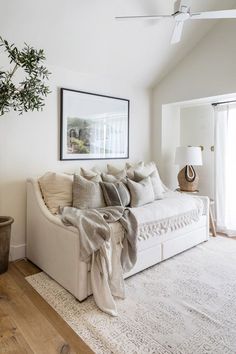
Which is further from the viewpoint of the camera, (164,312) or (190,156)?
(190,156)

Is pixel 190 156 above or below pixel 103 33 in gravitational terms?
below

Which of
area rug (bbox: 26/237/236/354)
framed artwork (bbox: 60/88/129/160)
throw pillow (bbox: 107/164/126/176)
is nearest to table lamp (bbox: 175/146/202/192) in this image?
framed artwork (bbox: 60/88/129/160)

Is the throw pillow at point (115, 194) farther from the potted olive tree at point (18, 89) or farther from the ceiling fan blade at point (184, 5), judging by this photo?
the ceiling fan blade at point (184, 5)

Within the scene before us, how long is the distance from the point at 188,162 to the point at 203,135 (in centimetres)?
78

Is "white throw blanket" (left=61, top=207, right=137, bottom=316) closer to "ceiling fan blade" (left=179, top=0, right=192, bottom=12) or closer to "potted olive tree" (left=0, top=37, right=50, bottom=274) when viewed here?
"potted olive tree" (left=0, top=37, right=50, bottom=274)

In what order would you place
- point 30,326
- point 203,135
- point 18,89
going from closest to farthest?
point 30,326 < point 18,89 < point 203,135

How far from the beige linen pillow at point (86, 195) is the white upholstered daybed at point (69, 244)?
0.32m

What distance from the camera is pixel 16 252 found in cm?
295

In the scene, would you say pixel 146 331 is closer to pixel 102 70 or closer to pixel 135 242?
pixel 135 242

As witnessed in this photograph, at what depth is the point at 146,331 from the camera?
177cm

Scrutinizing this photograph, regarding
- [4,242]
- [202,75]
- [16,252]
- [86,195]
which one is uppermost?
[202,75]

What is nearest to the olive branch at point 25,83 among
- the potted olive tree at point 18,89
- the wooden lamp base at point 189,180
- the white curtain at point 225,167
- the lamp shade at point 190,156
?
the potted olive tree at point 18,89

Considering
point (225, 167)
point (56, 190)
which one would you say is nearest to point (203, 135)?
point (225, 167)

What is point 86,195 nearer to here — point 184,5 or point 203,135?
point 184,5
